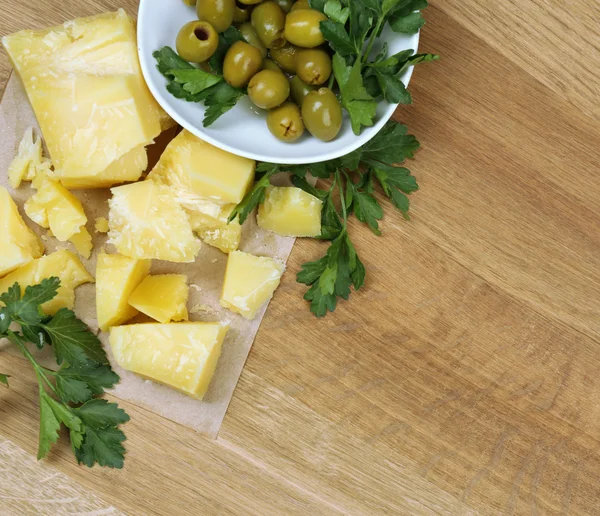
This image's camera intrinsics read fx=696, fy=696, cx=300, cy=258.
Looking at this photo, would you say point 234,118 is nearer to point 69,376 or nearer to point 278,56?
point 278,56

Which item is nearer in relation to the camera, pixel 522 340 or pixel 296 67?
pixel 296 67

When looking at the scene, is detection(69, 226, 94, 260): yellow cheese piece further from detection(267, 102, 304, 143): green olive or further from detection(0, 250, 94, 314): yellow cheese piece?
detection(267, 102, 304, 143): green olive

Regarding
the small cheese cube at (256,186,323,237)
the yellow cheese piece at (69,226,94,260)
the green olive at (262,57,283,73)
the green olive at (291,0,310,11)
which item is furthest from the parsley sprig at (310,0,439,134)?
the yellow cheese piece at (69,226,94,260)

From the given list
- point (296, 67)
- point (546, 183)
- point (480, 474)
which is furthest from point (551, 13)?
point (480, 474)

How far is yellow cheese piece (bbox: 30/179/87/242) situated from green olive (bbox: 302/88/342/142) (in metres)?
0.53

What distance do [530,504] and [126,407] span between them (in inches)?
37.1

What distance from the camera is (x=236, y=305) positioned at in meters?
1.52

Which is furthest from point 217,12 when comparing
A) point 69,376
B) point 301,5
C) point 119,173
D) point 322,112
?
point 69,376

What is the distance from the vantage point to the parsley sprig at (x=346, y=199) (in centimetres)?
151

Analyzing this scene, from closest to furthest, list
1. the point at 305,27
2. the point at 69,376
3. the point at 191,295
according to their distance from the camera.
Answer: the point at 305,27
the point at 69,376
the point at 191,295

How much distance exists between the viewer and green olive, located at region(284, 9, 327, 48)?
132 cm

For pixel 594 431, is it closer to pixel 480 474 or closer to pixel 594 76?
pixel 480 474

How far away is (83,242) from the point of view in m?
1.53

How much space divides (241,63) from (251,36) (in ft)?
0.30
